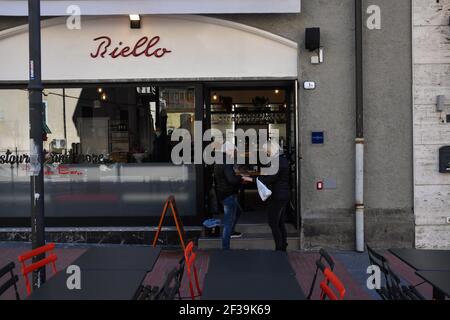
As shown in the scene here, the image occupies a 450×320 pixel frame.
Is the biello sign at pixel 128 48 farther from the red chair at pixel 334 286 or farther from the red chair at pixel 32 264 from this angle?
the red chair at pixel 334 286

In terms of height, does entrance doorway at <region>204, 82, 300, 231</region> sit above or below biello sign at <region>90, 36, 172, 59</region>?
below

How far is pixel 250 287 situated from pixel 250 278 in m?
0.22

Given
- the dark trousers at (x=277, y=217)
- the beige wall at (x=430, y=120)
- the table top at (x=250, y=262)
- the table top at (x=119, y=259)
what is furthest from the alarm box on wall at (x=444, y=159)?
the table top at (x=119, y=259)

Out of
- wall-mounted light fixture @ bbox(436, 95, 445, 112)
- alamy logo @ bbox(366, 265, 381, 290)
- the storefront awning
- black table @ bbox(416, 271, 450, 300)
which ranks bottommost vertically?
alamy logo @ bbox(366, 265, 381, 290)

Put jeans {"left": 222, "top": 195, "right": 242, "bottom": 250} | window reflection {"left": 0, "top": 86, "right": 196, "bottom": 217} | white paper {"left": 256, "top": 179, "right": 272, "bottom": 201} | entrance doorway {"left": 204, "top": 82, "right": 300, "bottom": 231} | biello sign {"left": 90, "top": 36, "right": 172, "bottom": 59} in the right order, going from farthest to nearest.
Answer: entrance doorway {"left": 204, "top": 82, "right": 300, "bottom": 231}, window reflection {"left": 0, "top": 86, "right": 196, "bottom": 217}, biello sign {"left": 90, "top": 36, "right": 172, "bottom": 59}, jeans {"left": 222, "top": 195, "right": 242, "bottom": 250}, white paper {"left": 256, "top": 179, "right": 272, "bottom": 201}

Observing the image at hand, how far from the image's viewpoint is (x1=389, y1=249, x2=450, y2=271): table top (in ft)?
13.8

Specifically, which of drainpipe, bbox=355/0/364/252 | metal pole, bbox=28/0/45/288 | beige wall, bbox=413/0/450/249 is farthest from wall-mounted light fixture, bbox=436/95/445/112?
metal pole, bbox=28/0/45/288

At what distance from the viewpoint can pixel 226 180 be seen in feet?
23.2

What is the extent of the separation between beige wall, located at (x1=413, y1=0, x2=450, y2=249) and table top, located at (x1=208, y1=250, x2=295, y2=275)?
4.15 metres

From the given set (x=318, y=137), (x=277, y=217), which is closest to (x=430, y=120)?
(x=318, y=137)

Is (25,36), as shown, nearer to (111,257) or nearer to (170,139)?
(170,139)

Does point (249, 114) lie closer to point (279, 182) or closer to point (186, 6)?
point (186, 6)

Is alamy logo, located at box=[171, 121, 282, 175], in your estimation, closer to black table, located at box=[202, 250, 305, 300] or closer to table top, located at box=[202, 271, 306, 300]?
black table, located at box=[202, 250, 305, 300]

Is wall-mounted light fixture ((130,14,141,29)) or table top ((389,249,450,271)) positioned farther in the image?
wall-mounted light fixture ((130,14,141,29))
